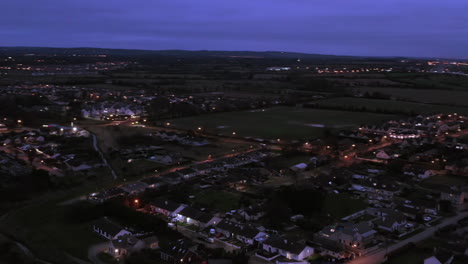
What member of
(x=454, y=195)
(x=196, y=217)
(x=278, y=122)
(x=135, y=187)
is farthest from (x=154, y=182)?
(x=278, y=122)

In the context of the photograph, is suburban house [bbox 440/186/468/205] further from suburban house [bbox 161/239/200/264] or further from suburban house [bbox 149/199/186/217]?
suburban house [bbox 161/239/200/264]

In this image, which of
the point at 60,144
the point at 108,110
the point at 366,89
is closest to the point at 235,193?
the point at 60,144

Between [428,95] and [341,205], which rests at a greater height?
[428,95]

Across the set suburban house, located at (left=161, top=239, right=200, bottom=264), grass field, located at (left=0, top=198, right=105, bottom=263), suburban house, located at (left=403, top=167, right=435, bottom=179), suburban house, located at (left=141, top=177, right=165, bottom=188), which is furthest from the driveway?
suburban house, located at (left=403, top=167, right=435, bottom=179)

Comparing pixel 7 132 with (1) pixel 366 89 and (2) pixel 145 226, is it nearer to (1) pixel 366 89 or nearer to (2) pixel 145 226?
(2) pixel 145 226

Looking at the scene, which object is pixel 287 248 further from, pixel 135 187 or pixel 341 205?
pixel 135 187

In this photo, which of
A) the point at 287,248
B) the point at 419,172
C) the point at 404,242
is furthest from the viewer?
the point at 419,172
